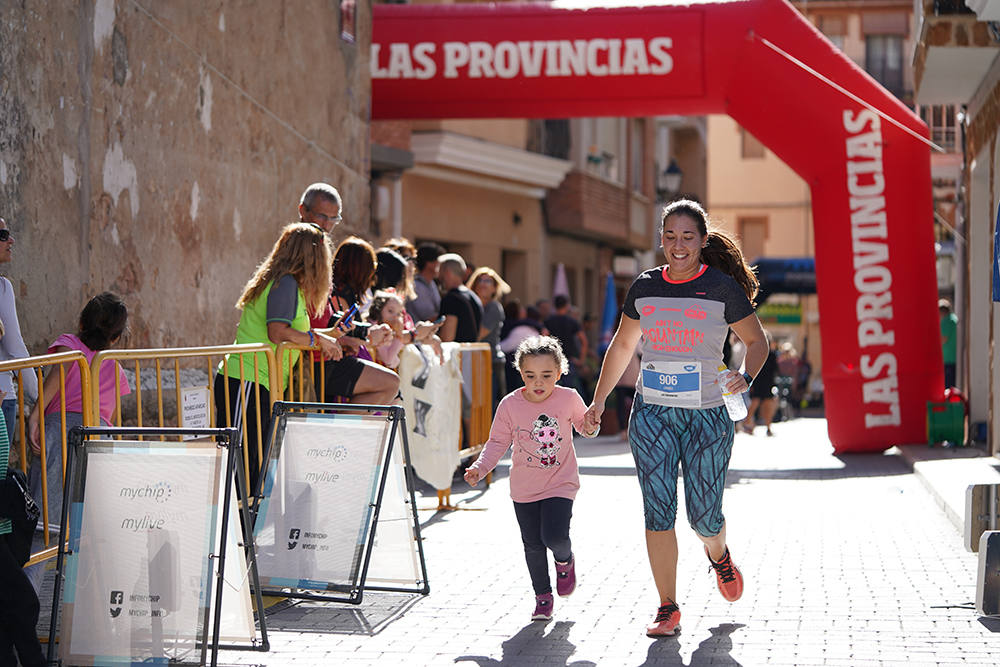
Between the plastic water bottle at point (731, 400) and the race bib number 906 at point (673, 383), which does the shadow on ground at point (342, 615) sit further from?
the plastic water bottle at point (731, 400)

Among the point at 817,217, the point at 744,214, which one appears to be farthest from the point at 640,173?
the point at 817,217

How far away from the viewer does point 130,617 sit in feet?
17.0

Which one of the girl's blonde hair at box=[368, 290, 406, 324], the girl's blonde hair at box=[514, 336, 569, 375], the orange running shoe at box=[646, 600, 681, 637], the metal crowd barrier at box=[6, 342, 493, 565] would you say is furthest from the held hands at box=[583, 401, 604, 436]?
the girl's blonde hair at box=[368, 290, 406, 324]

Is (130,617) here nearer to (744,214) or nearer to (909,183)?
(909,183)

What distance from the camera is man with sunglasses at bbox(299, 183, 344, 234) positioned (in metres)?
9.08

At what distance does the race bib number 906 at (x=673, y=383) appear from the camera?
20.1 feet

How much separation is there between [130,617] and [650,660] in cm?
195

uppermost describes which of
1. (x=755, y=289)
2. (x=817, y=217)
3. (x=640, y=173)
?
(x=640, y=173)

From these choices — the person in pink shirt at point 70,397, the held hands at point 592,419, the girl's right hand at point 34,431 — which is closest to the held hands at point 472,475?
the held hands at point 592,419

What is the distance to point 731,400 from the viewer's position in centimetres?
605

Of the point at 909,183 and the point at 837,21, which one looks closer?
the point at 909,183

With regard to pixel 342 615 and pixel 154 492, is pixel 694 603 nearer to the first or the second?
pixel 342 615

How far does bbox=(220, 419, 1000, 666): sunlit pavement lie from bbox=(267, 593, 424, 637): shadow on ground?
0.01 metres

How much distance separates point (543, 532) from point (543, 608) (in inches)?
13.1
